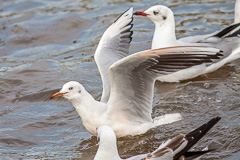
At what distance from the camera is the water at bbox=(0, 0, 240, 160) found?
6594mm

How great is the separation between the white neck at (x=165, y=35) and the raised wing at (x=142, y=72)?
75.0 inches

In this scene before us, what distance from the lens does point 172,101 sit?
24.8ft

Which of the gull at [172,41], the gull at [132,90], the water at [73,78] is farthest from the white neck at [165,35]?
the gull at [132,90]

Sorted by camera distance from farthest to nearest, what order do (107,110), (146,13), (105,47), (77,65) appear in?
(77,65) → (146,13) → (105,47) → (107,110)

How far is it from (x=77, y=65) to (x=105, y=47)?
1.75 metres

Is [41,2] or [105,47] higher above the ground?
[105,47]

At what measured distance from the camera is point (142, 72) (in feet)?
20.2

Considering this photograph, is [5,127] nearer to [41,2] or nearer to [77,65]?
[77,65]

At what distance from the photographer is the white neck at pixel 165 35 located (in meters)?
8.34

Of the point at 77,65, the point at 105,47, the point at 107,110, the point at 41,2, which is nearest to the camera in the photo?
the point at 107,110

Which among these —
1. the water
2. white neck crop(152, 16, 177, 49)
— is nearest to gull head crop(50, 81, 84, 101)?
the water

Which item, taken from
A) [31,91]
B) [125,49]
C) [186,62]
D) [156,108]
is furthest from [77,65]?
[186,62]

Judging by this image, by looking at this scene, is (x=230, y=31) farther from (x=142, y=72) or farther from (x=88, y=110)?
(x=88, y=110)

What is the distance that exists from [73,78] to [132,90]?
2.56m
